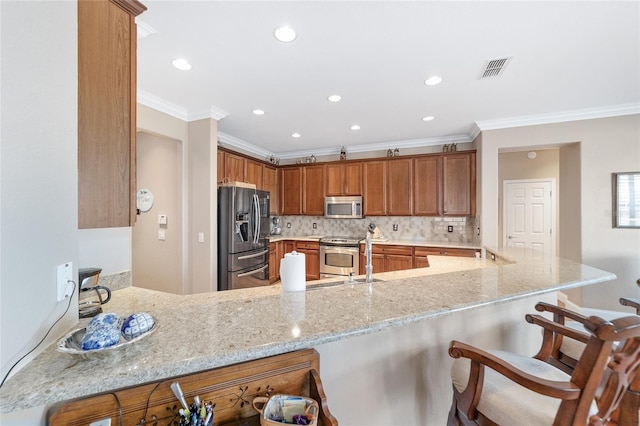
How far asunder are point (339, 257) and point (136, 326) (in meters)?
4.03

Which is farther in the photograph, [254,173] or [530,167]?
[530,167]

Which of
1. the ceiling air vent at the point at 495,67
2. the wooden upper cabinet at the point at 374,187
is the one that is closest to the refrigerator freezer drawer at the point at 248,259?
the wooden upper cabinet at the point at 374,187

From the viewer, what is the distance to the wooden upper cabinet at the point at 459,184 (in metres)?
4.16

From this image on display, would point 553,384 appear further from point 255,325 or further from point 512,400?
point 255,325

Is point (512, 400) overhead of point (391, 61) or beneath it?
beneath

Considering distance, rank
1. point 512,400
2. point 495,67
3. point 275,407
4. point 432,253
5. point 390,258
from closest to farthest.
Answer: point 275,407, point 512,400, point 495,67, point 432,253, point 390,258

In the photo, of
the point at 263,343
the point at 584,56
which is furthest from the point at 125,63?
the point at 584,56

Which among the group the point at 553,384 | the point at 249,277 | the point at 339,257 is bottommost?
the point at 249,277

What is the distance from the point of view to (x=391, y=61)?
2223mm

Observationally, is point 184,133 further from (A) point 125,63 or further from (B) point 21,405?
(B) point 21,405

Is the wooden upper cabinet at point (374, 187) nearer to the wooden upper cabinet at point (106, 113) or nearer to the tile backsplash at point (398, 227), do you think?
the tile backsplash at point (398, 227)

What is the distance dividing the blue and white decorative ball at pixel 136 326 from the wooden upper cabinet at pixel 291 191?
4585mm

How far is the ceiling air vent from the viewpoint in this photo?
87.7 inches

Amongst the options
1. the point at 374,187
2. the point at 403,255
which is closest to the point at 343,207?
the point at 374,187
